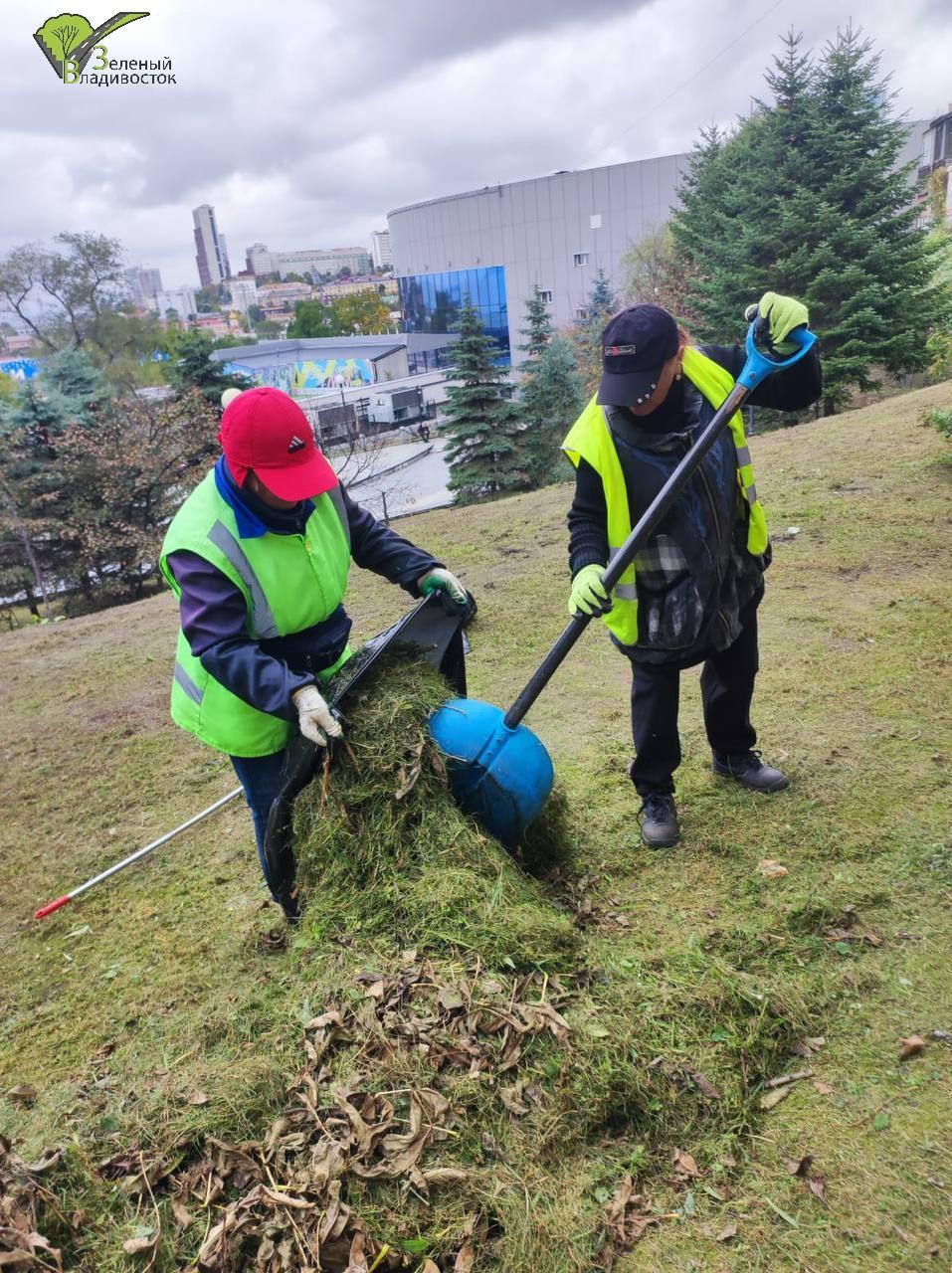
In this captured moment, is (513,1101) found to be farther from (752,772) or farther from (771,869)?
(752,772)

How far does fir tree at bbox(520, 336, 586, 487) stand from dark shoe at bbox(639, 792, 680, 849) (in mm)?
18257

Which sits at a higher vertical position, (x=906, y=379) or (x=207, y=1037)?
(x=906, y=379)

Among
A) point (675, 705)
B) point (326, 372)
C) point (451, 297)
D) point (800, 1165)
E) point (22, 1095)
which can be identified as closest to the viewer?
point (800, 1165)

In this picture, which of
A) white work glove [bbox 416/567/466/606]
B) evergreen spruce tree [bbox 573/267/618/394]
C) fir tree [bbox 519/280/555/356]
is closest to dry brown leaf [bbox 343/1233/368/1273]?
white work glove [bbox 416/567/466/606]

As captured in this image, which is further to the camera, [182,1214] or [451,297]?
[451,297]

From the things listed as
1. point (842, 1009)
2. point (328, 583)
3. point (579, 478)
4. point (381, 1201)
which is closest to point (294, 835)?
point (328, 583)

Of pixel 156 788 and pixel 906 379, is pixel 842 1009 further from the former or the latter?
pixel 906 379

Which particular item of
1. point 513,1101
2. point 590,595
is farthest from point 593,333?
point 513,1101

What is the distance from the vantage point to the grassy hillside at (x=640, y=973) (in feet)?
6.48

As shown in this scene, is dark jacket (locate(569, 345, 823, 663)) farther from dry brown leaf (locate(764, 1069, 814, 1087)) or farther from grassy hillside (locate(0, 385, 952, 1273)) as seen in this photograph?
dry brown leaf (locate(764, 1069, 814, 1087))

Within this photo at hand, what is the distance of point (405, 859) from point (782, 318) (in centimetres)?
212

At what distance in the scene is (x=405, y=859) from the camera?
2.67 m

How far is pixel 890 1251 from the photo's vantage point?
6.07ft

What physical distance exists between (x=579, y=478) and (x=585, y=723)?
198cm
